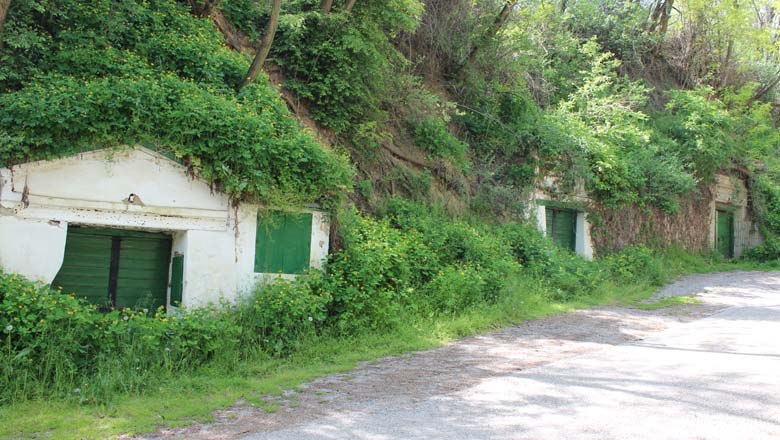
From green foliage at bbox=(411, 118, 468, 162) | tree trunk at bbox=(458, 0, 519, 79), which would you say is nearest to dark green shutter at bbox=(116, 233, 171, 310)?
green foliage at bbox=(411, 118, 468, 162)

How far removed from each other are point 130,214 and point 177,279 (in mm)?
1180

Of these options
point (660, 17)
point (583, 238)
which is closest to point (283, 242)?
point (583, 238)

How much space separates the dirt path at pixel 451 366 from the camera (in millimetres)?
5945

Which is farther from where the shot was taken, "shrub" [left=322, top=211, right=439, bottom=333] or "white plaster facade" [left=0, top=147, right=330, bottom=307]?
"shrub" [left=322, top=211, right=439, bottom=333]

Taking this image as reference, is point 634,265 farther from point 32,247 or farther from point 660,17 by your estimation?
point 32,247

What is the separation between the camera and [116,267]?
8.81m

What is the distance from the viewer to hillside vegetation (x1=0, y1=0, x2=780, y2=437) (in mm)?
7492

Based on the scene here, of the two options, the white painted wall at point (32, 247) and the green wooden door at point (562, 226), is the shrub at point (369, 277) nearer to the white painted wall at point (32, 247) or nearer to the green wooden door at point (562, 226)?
the white painted wall at point (32, 247)

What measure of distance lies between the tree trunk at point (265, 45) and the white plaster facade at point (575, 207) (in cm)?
811

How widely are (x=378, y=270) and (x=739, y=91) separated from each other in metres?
18.2

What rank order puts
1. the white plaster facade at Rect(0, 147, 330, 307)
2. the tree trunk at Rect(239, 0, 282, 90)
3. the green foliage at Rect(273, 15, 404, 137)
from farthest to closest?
1. the green foliage at Rect(273, 15, 404, 137)
2. the tree trunk at Rect(239, 0, 282, 90)
3. the white plaster facade at Rect(0, 147, 330, 307)

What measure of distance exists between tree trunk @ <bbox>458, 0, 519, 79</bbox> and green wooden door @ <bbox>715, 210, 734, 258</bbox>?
38.2 feet

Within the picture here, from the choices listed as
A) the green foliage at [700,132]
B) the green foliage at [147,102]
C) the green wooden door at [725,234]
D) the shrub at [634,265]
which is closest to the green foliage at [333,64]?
the green foliage at [147,102]

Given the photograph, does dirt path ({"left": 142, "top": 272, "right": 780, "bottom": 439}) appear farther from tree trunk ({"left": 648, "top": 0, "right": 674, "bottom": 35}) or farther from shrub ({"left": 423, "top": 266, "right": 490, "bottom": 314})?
tree trunk ({"left": 648, "top": 0, "right": 674, "bottom": 35})
